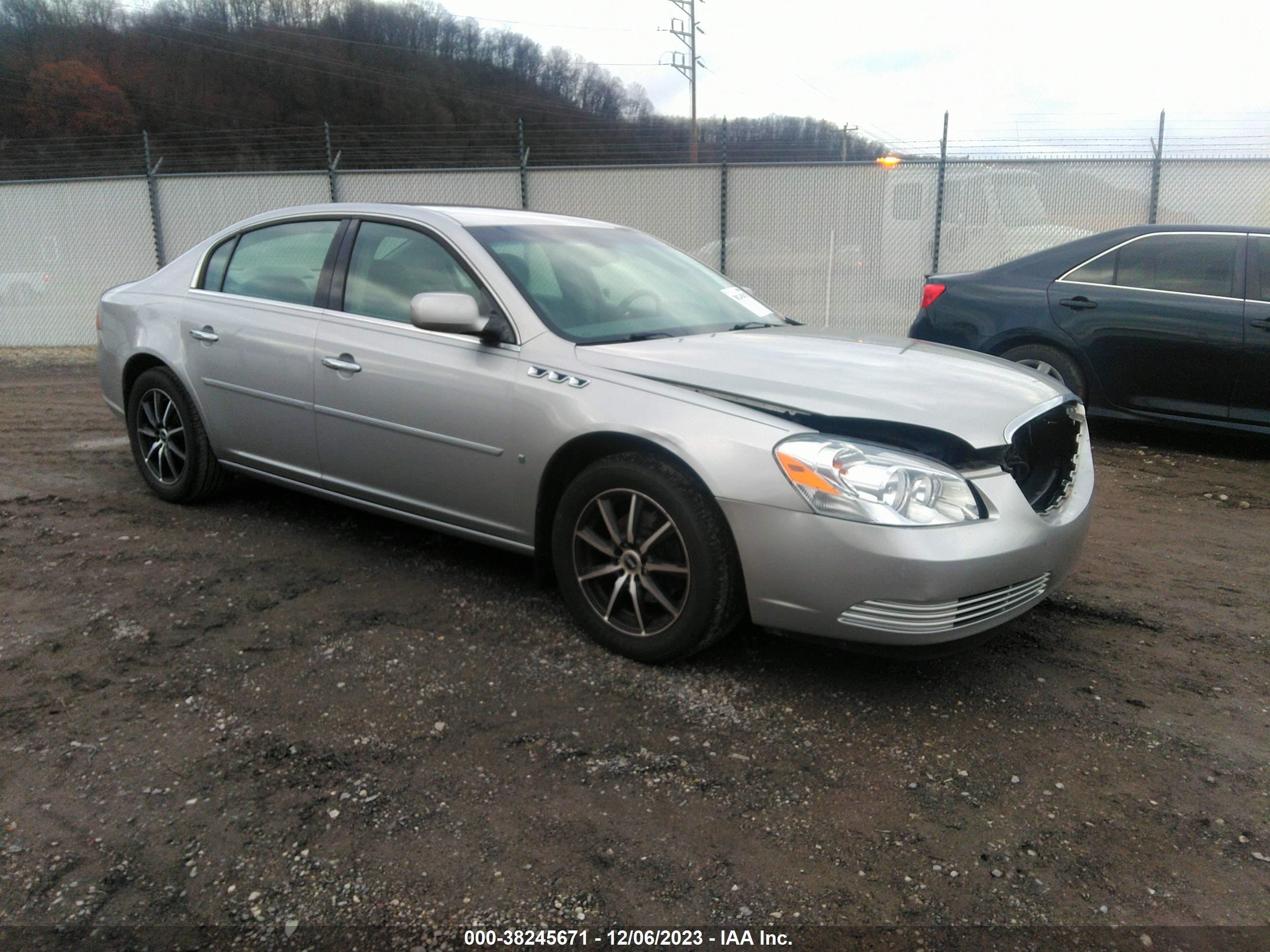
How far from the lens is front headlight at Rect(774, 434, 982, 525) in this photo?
2.81 metres

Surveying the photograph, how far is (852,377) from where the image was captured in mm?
3234

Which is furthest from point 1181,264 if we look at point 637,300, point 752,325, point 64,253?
point 64,253

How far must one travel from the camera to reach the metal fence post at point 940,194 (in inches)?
462

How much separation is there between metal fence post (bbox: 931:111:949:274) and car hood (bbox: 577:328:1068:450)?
872 cm

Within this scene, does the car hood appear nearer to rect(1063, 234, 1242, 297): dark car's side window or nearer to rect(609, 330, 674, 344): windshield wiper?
rect(609, 330, 674, 344): windshield wiper

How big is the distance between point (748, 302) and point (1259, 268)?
382 centimetres

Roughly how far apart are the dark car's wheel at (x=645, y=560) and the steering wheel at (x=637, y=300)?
841mm

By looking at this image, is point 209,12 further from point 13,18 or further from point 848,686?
point 848,686

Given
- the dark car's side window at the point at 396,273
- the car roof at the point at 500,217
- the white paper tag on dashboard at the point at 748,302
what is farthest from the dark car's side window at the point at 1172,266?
the dark car's side window at the point at 396,273

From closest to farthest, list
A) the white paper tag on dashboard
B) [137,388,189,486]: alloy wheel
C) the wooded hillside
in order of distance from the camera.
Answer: the white paper tag on dashboard, [137,388,189,486]: alloy wheel, the wooded hillside

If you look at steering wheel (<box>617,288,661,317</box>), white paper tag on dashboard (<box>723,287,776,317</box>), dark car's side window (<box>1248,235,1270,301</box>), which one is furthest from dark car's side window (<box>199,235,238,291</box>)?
dark car's side window (<box>1248,235,1270,301</box>)

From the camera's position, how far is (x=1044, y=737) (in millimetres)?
2891

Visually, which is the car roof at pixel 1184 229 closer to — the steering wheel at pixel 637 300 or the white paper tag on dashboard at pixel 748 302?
the white paper tag on dashboard at pixel 748 302

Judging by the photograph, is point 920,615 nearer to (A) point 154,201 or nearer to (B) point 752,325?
(B) point 752,325
